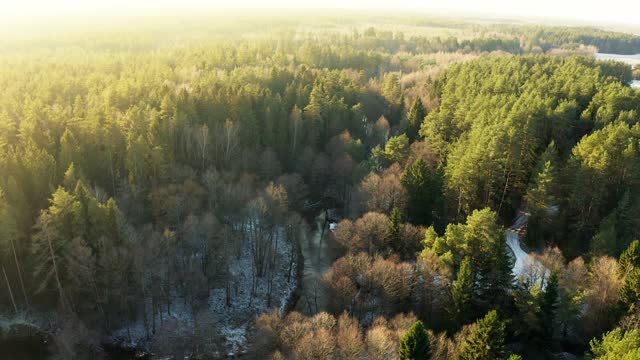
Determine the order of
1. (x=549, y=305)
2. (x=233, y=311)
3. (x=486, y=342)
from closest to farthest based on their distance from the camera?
1. (x=486, y=342)
2. (x=549, y=305)
3. (x=233, y=311)

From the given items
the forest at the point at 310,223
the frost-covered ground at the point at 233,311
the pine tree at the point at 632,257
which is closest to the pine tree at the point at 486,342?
the forest at the point at 310,223

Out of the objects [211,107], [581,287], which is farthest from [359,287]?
[211,107]

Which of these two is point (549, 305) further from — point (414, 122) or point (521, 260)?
point (414, 122)

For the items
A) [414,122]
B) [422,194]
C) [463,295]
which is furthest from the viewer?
[414,122]

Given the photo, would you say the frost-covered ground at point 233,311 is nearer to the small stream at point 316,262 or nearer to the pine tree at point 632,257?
the small stream at point 316,262

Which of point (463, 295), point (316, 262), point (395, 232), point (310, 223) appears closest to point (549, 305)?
point (463, 295)

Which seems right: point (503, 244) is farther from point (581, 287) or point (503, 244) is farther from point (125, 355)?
point (125, 355)
